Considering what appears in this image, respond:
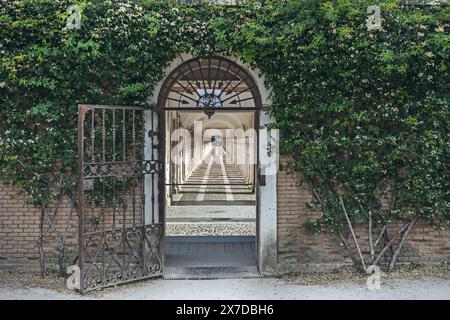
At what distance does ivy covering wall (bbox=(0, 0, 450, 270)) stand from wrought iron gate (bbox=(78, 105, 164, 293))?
0.97 ft

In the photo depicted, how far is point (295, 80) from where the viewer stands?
682 cm

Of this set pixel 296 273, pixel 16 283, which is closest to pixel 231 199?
pixel 296 273

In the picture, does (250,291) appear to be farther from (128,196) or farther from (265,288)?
(128,196)

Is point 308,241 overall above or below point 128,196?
below

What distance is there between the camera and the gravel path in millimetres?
5898

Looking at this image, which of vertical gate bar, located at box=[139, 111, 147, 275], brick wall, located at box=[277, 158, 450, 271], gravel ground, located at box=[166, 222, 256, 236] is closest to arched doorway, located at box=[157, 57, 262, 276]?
gravel ground, located at box=[166, 222, 256, 236]

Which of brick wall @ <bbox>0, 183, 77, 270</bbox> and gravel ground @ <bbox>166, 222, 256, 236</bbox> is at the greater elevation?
brick wall @ <bbox>0, 183, 77, 270</bbox>

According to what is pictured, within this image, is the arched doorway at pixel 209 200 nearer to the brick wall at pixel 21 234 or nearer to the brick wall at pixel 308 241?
the brick wall at pixel 308 241

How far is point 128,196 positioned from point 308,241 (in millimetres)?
2777

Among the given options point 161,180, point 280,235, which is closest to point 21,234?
point 161,180

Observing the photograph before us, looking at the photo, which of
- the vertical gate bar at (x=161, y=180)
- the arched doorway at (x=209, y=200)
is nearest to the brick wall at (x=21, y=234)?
the vertical gate bar at (x=161, y=180)

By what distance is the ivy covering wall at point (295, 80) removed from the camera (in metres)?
6.50

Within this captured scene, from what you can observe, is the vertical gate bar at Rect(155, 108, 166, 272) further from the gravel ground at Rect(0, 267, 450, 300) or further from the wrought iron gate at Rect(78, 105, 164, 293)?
the gravel ground at Rect(0, 267, 450, 300)

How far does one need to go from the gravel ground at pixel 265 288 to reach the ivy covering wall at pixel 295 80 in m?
0.84
